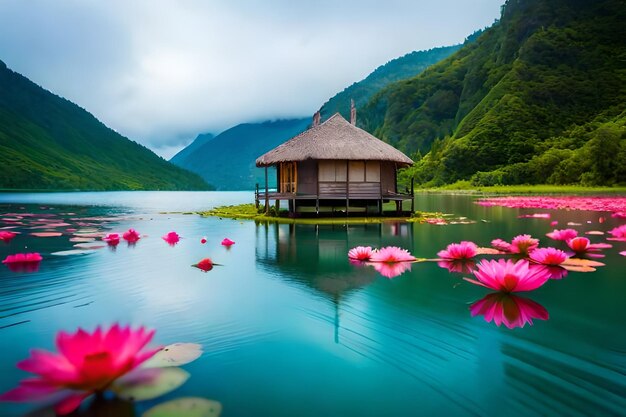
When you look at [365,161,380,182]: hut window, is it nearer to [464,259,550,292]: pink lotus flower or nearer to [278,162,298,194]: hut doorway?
[278,162,298,194]: hut doorway

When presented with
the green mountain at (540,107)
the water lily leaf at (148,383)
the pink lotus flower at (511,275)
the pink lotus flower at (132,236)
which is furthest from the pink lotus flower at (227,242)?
the green mountain at (540,107)

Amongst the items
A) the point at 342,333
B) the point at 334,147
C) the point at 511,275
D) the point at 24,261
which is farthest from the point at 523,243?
the point at 334,147

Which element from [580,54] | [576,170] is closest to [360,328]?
[576,170]

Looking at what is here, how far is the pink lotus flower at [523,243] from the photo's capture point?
787 centimetres

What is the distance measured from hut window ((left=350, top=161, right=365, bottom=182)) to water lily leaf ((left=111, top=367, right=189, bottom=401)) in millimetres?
Result: 21833

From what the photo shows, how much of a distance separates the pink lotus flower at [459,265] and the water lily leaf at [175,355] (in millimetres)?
5368

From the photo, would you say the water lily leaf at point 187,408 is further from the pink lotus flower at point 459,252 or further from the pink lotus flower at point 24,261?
the pink lotus flower at point 24,261

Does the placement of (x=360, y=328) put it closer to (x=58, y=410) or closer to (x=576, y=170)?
(x=58, y=410)

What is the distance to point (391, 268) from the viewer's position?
8.15 m

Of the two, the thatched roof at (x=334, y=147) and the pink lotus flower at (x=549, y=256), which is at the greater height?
the thatched roof at (x=334, y=147)

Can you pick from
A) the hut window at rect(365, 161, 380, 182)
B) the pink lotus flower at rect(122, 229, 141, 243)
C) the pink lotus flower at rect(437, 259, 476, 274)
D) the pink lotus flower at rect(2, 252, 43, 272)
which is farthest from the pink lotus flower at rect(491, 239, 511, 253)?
the hut window at rect(365, 161, 380, 182)

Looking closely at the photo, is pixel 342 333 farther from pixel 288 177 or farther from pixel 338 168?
pixel 288 177

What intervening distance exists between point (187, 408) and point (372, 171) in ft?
75.2

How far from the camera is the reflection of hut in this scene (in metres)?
23.5
